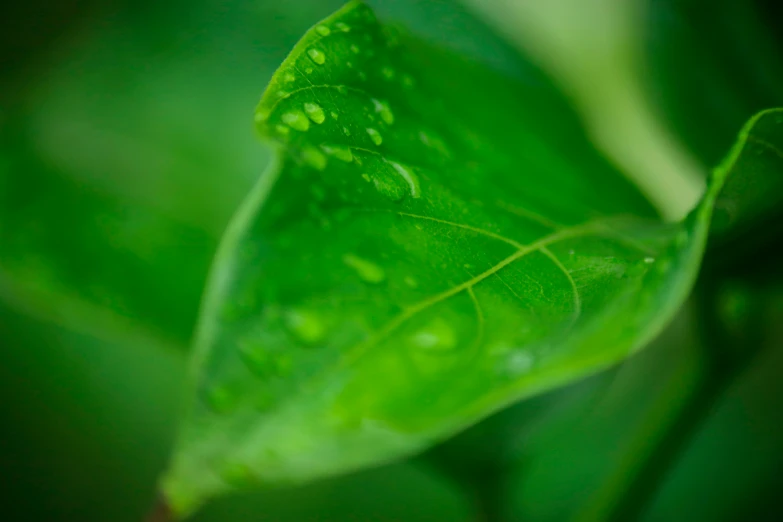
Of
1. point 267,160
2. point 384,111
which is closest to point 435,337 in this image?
point 384,111

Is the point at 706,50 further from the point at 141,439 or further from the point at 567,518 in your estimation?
the point at 141,439

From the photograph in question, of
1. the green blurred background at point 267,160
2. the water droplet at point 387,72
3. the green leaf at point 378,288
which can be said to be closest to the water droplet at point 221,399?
the green leaf at point 378,288

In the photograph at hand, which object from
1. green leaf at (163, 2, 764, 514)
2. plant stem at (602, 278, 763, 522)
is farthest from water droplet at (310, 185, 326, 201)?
plant stem at (602, 278, 763, 522)

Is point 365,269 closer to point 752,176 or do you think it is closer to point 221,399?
point 221,399

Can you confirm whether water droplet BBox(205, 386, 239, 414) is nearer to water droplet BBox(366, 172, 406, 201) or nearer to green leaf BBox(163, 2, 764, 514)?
green leaf BBox(163, 2, 764, 514)

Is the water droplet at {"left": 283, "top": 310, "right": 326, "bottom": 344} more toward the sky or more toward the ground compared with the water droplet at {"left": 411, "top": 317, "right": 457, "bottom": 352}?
more toward the ground

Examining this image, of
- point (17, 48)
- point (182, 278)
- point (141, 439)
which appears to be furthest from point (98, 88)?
point (141, 439)
